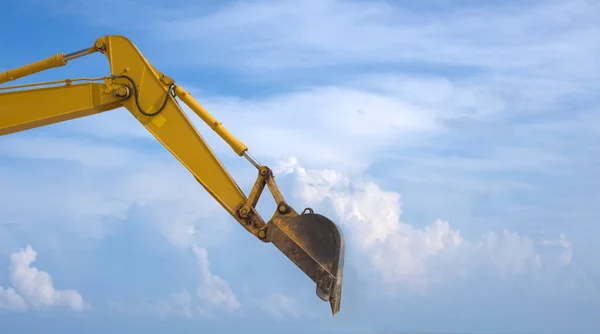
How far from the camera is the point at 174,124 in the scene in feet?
44.1

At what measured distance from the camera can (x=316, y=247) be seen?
12523 mm

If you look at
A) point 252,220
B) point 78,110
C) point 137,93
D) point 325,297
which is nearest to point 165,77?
point 137,93

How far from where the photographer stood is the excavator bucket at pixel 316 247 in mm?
12312

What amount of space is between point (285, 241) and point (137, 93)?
3272mm

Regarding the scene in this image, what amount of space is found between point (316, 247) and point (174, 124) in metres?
2.92

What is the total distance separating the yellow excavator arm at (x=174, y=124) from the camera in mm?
12484

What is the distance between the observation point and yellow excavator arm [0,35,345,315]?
12.5m

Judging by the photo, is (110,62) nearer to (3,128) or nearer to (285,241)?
(3,128)

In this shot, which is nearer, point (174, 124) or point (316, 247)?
point (316, 247)

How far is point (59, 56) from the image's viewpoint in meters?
13.9

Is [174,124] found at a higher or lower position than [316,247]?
higher

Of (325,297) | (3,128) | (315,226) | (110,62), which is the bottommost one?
(325,297)

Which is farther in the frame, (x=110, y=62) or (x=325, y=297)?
(x=110, y=62)

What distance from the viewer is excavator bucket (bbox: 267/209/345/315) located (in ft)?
40.4
